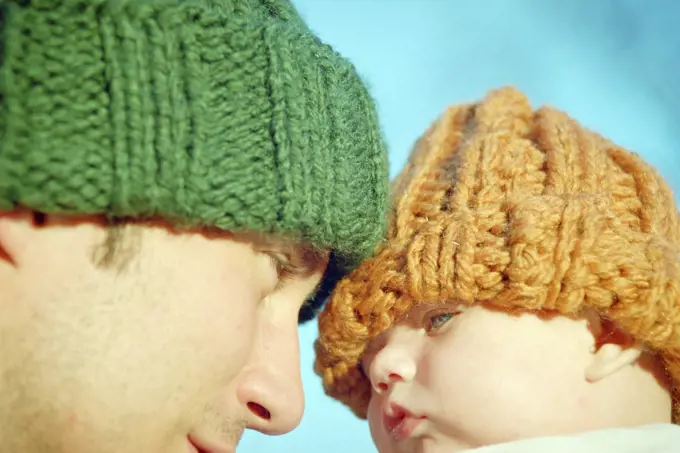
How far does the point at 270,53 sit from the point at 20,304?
36cm

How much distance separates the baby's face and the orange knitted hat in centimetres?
4

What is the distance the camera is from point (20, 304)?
64 centimetres

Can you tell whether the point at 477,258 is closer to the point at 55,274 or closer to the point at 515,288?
the point at 515,288

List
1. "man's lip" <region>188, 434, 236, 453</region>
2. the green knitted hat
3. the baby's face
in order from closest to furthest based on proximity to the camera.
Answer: the green knitted hat, "man's lip" <region>188, 434, 236, 453</region>, the baby's face

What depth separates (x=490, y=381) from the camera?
858mm

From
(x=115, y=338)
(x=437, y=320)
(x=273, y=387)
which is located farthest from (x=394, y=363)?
(x=115, y=338)

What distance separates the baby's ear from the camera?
34.1 inches

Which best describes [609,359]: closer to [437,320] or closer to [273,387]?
[437,320]

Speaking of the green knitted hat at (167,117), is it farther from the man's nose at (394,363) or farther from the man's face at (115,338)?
the man's nose at (394,363)

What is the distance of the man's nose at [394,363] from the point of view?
94 cm

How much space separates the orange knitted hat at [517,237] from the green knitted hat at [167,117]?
189 mm

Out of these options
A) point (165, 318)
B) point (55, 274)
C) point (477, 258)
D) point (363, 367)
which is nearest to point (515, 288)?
point (477, 258)

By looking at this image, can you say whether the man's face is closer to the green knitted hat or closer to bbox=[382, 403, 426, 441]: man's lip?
the green knitted hat

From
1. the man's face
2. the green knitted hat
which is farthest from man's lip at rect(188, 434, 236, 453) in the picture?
the green knitted hat
